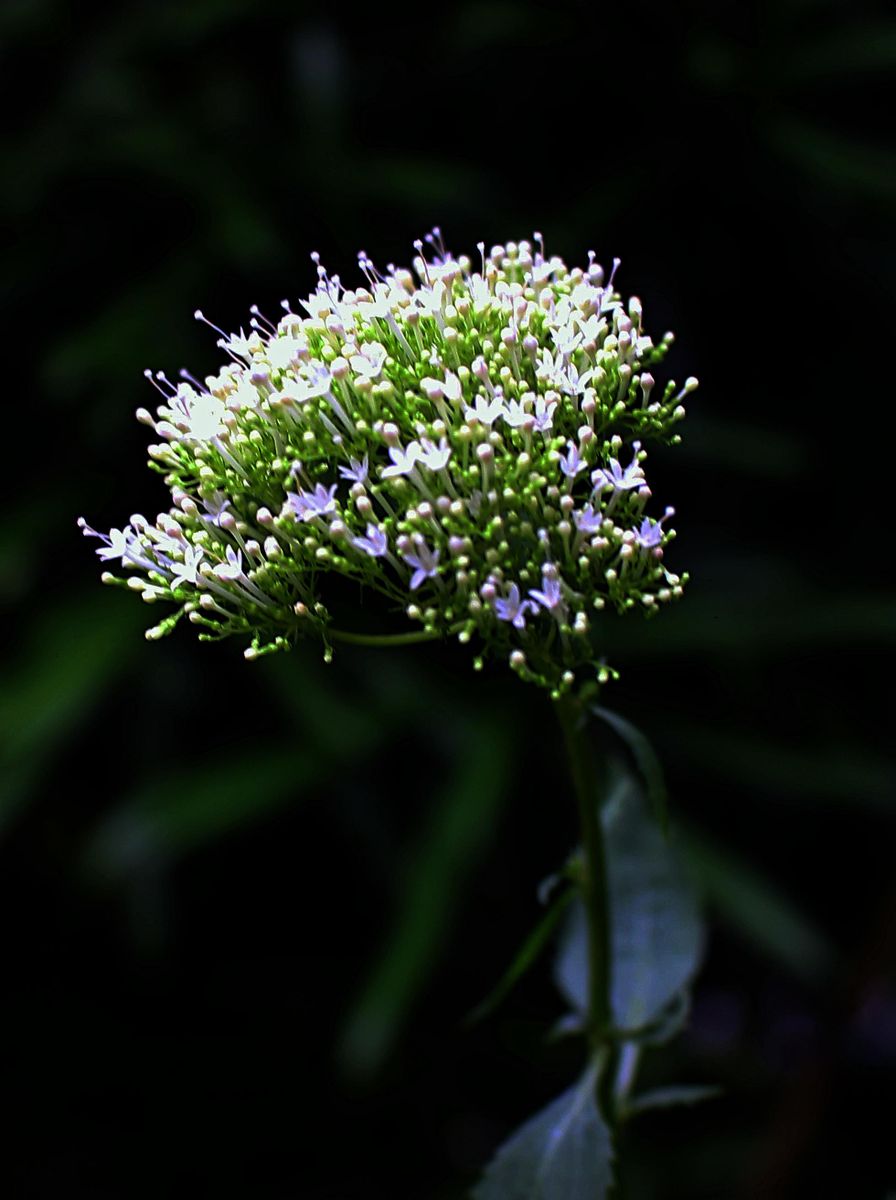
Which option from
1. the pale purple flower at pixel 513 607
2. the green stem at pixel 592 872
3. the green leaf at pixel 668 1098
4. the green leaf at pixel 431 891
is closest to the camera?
the pale purple flower at pixel 513 607

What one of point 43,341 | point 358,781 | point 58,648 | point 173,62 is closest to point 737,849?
point 358,781

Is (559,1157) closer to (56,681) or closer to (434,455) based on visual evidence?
(434,455)

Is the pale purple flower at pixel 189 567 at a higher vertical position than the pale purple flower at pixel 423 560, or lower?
lower

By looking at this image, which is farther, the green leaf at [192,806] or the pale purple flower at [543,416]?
the green leaf at [192,806]

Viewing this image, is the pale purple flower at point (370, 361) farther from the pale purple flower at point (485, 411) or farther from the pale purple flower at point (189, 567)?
the pale purple flower at point (189, 567)

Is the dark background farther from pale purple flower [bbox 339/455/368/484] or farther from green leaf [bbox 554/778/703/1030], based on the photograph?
pale purple flower [bbox 339/455/368/484]

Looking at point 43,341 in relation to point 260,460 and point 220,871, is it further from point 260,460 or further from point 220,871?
point 260,460

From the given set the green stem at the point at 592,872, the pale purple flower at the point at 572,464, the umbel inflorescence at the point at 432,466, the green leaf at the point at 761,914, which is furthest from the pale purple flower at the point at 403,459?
the green leaf at the point at 761,914

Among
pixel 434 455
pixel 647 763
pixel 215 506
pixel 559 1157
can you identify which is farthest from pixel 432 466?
pixel 559 1157

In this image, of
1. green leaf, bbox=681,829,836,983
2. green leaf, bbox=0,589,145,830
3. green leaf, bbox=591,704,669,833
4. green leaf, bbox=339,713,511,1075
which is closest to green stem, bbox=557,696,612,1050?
green leaf, bbox=591,704,669,833
